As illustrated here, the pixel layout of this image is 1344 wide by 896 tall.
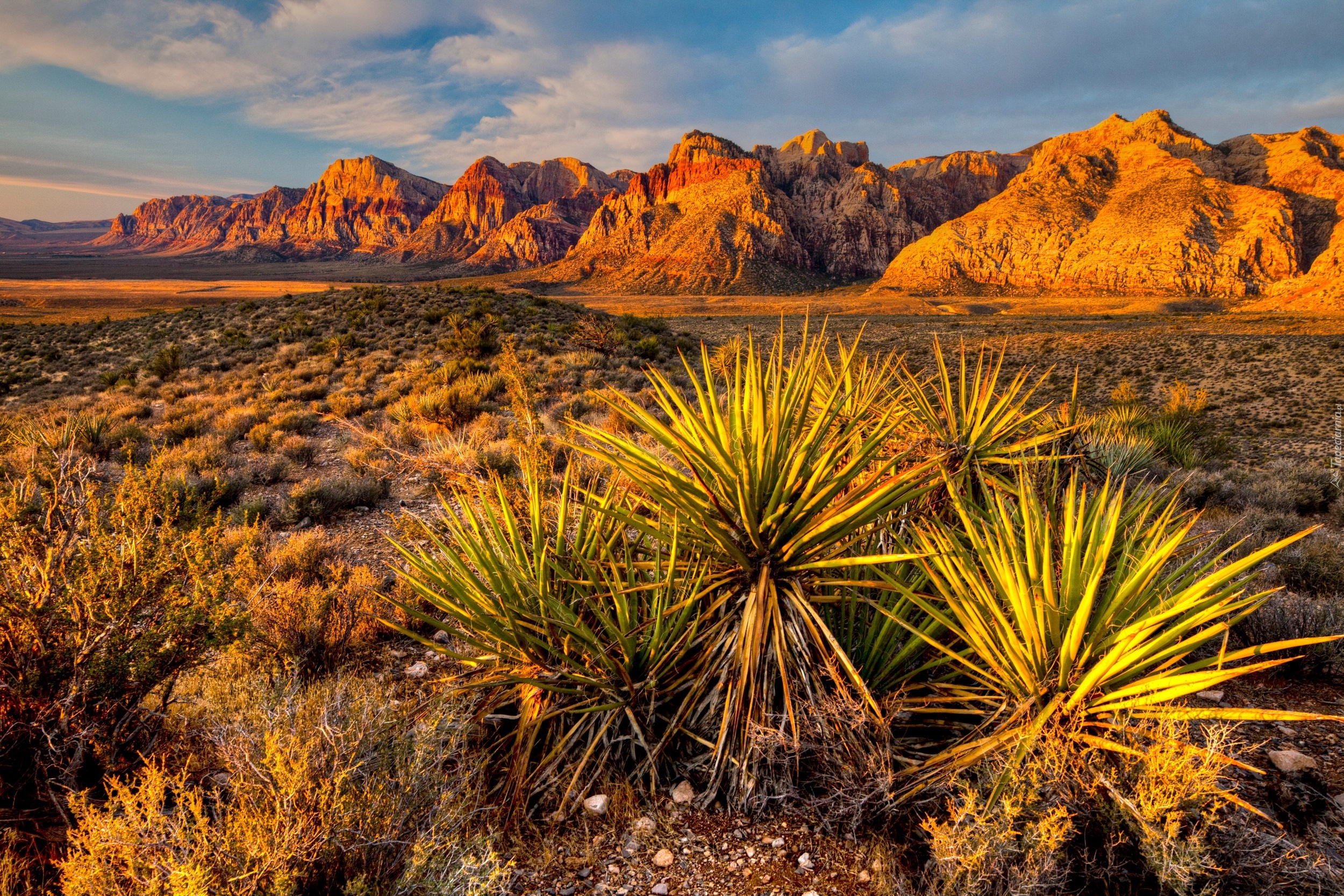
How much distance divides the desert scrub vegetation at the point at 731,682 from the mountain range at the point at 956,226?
8202 centimetres

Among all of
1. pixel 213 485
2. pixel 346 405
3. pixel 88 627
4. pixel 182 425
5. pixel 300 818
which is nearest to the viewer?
pixel 300 818

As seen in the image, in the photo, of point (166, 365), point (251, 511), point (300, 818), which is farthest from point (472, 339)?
point (300, 818)

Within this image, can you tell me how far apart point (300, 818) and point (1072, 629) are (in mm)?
2571

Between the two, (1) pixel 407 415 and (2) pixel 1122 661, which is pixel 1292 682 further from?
(1) pixel 407 415

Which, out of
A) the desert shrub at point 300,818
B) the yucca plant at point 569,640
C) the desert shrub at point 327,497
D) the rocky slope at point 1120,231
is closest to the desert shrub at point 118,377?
the desert shrub at point 327,497

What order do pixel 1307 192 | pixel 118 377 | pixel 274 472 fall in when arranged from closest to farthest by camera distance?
pixel 274 472 → pixel 118 377 → pixel 1307 192

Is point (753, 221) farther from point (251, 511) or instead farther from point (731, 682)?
point (731, 682)

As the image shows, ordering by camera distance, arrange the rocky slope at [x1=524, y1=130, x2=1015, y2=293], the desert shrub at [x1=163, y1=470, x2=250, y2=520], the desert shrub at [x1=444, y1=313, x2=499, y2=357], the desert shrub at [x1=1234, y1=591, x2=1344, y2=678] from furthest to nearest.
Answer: the rocky slope at [x1=524, y1=130, x2=1015, y2=293]
the desert shrub at [x1=444, y1=313, x2=499, y2=357]
the desert shrub at [x1=163, y1=470, x2=250, y2=520]
the desert shrub at [x1=1234, y1=591, x2=1344, y2=678]

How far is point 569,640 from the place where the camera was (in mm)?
2656

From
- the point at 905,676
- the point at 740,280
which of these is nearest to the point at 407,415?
the point at 905,676

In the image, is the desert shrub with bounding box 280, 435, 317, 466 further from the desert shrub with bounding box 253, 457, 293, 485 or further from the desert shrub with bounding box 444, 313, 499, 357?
the desert shrub with bounding box 444, 313, 499, 357

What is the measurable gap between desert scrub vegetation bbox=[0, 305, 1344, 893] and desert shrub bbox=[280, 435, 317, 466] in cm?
566

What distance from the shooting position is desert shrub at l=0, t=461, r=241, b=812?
7.00ft

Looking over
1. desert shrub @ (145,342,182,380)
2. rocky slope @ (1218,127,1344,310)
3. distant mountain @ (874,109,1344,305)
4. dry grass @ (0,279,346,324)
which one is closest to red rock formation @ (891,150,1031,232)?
distant mountain @ (874,109,1344,305)
